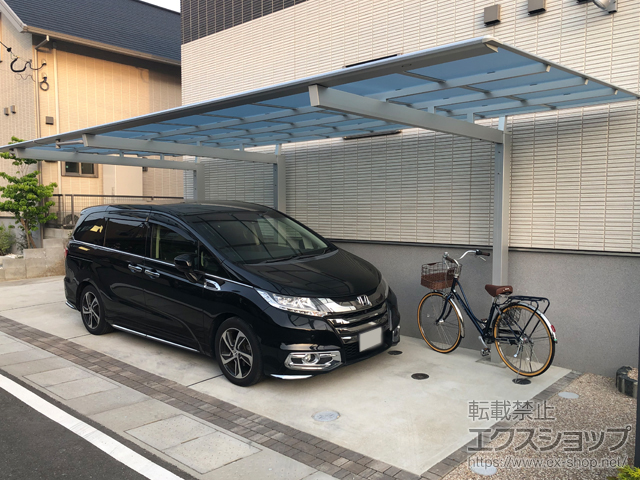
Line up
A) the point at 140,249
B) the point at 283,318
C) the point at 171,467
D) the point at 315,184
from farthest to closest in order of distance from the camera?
1. the point at 315,184
2. the point at 140,249
3. the point at 283,318
4. the point at 171,467

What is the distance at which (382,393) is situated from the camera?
4.82m

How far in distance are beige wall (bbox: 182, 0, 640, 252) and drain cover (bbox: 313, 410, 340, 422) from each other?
2.90m

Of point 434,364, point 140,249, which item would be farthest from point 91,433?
point 434,364

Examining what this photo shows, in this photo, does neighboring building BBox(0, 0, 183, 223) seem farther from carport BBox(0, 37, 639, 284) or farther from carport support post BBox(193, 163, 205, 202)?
carport support post BBox(193, 163, 205, 202)

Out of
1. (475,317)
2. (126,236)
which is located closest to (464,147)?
(475,317)

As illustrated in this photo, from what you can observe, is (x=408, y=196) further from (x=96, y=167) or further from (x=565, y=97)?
(x=96, y=167)

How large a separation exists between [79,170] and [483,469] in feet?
43.0

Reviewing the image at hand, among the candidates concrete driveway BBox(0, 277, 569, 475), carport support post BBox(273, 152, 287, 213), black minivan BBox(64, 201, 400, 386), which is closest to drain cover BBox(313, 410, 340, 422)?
concrete driveway BBox(0, 277, 569, 475)

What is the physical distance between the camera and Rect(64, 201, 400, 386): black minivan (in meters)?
4.73

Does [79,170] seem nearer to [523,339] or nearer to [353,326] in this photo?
[353,326]

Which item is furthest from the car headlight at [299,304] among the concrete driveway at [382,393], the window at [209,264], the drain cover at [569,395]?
the drain cover at [569,395]

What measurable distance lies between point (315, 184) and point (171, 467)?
17.3 ft

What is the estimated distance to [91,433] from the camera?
4008 millimetres

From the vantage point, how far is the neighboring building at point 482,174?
5.23 metres
